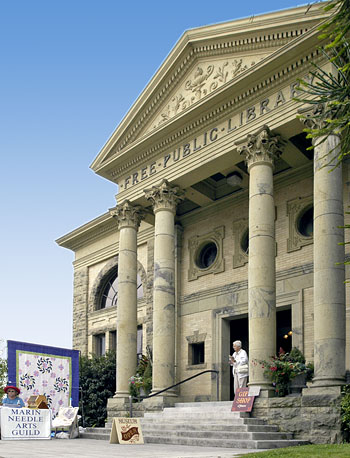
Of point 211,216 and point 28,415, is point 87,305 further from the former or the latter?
point 28,415

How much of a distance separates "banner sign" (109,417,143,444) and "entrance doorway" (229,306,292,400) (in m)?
7.77

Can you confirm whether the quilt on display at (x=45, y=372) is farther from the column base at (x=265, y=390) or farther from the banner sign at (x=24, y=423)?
the column base at (x=265, y=390)

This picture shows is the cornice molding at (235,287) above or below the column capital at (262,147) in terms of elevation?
below

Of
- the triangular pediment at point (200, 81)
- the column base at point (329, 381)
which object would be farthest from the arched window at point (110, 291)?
the column base at point (329, 381)

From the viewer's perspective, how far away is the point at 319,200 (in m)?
17.3

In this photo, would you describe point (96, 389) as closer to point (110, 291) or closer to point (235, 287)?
point (110, 291)

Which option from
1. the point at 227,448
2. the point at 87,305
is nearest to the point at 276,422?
the point at 227,448

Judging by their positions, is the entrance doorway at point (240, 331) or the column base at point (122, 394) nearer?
the column base at point (122, 394)

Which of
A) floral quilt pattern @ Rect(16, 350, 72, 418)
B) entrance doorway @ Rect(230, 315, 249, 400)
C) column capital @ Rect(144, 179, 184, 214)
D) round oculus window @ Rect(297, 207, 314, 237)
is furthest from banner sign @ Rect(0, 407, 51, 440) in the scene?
round oculus window @ Rect(297, 207, 314, 237)

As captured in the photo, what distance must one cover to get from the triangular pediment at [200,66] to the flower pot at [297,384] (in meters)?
9.16

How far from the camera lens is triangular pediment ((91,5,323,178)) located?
19875 mm

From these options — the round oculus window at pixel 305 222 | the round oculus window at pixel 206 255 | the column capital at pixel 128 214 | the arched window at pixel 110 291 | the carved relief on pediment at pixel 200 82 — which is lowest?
the arched window at pixel 110 291

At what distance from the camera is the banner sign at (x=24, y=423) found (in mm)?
16938

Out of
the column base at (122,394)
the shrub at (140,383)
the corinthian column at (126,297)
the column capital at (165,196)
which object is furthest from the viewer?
the corinthian column at (126,297)
